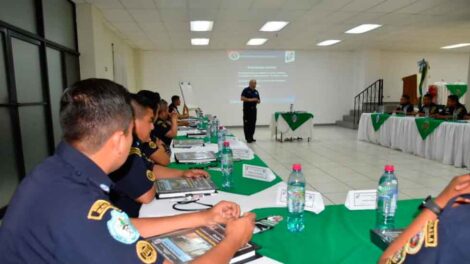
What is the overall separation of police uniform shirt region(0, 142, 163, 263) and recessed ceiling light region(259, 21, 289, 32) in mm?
6097

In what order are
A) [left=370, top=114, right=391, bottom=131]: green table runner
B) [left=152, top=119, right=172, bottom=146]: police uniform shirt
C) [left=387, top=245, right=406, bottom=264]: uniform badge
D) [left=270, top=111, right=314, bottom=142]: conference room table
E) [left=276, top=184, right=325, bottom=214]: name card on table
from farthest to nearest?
1. [left=270, top=111, right=314, bottom=142]: conference room table
2. [left=370, top=114, right=391, bottom=131]: green table runner
3. [left=152, top=119, right=172, bottom=146]: police uniform shirt
4. [left=276, top=184, right=325, bottom=214]: name card on table
5. [left=387, top=245, right=406, bottom=264]: uniform badge

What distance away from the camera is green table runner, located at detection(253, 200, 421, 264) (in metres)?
0.98

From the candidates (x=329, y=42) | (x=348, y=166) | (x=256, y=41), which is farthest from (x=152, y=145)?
(x=329, y=42)

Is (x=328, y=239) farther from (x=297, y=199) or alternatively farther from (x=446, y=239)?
(x=446, y=239)

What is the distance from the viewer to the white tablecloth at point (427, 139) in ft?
15.1

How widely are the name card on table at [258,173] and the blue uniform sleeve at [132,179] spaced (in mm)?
626

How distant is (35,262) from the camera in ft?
1.94

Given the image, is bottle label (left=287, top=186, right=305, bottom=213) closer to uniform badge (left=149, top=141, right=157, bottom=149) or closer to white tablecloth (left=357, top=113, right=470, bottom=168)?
uniform badge (left=149, top=141, right=157, bottom=149)

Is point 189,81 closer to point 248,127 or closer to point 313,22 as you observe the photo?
point 248,127

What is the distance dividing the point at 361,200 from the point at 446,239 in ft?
2.66

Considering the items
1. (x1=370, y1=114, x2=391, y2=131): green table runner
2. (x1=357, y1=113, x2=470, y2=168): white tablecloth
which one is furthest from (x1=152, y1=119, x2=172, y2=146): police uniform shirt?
(x1=370, y1=114, x2=391, y2=131): green table runner

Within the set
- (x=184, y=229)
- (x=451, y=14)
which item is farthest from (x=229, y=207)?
(x=451, y=14)

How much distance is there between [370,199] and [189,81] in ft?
29.2

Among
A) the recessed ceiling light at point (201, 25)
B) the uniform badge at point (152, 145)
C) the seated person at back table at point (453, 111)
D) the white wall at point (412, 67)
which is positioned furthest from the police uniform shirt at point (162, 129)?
the white wall at point (412, 67)
